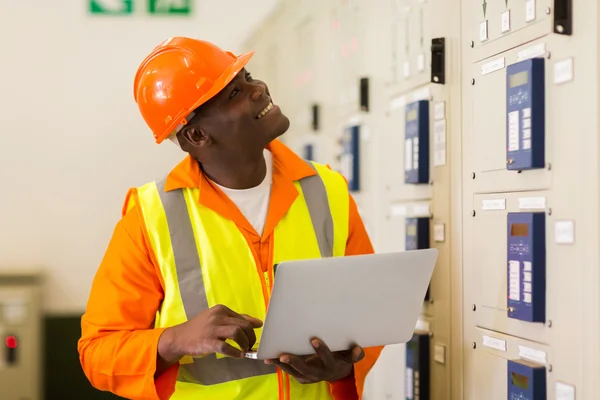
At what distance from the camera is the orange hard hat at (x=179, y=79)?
2023mm

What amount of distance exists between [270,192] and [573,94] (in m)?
0.84

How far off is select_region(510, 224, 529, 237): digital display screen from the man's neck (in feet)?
2.24

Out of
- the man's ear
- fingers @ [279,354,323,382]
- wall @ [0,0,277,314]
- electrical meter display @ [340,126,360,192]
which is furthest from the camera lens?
wall @ [0,0,277,314]

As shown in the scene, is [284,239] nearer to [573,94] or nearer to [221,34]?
[573,94]

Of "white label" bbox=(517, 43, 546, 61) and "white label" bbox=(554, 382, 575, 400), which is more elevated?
"white label" bbox=(517, 43, 546, 61)

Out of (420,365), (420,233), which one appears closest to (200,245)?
(420,233)

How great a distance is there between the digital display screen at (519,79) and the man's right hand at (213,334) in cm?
84

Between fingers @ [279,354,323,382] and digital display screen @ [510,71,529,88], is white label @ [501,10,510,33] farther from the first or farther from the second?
fingers @ [279,354,323,382]

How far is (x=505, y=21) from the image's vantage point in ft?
6.55

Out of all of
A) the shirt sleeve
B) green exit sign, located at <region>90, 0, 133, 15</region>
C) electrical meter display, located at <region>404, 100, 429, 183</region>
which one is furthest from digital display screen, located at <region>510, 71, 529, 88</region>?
green exit sign, located at <region>90, 0, 133, 15</region>

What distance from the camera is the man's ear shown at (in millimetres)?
2072

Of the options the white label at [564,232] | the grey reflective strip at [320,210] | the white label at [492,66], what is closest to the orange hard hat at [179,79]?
the grey reflective strip at [320,210]

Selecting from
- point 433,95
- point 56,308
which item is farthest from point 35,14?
point 433,95

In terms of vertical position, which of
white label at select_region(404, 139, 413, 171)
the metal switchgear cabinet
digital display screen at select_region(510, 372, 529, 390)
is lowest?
the metal switchgear cabinet
